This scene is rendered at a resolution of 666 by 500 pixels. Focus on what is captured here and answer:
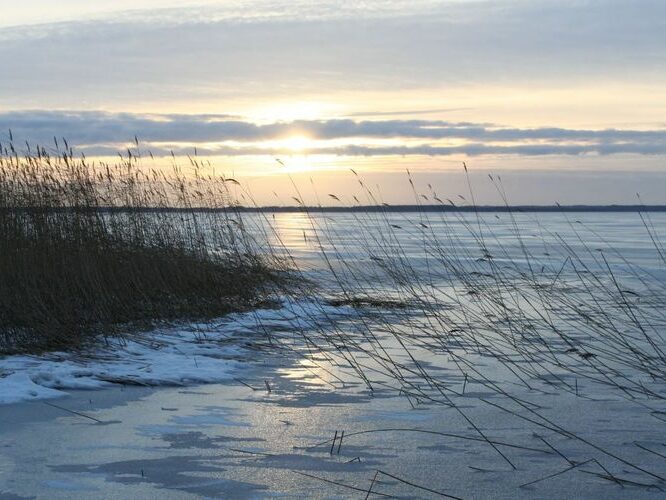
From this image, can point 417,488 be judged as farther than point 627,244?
No

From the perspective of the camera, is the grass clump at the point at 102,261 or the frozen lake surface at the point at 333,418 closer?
the frozen lake surface at the point at 333,418

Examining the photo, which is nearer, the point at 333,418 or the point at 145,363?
the point at 333,418

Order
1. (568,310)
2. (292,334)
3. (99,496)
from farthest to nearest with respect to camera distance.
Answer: (568,310)
(292,334)
(99,496)

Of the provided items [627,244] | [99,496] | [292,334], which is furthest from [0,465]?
[627,244]

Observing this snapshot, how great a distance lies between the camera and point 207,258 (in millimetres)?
8766

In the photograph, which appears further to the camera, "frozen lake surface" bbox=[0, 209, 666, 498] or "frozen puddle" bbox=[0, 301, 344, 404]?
"frozen puddle" bbox=[0, 301, 344, 404]

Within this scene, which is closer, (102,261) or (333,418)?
(333,418)

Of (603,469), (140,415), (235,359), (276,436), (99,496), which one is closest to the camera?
(99,496)

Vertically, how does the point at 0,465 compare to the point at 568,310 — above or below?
above

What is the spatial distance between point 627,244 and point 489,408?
691 inches

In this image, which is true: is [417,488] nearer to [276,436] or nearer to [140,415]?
[276,436]

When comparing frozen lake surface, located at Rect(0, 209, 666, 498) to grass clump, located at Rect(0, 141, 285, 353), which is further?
grass clump, located at Rect(0, 141, 285, 353)

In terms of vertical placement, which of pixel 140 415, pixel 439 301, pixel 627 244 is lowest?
pixel 627 244

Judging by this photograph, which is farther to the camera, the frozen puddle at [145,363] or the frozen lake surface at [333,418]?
the frozen puddle at [145,363]
